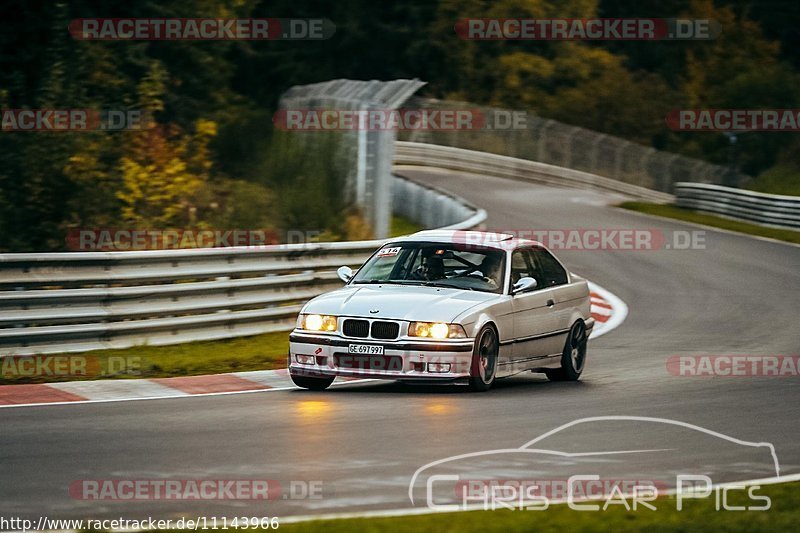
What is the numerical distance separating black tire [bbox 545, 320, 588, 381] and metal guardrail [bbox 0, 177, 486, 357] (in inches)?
145

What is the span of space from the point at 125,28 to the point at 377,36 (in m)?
34.7

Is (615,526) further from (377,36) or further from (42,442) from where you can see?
(377,36)

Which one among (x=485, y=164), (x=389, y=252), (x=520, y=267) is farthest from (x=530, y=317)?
(x=485, y=164)

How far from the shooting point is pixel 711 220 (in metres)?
36.2

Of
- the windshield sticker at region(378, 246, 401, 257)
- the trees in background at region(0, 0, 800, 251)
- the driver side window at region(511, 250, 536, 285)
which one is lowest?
the driver side window at region(511, 250, 536, 285)

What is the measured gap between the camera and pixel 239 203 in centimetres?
2088

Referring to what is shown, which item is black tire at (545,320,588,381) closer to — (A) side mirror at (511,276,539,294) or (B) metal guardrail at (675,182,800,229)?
(A) side mirror at (511,276,539,294)

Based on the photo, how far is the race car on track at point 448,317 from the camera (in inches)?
462

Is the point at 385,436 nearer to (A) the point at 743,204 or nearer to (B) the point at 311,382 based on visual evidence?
(B) the point at 311,382

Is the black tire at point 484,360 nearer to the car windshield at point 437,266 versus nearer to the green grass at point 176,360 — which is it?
the car windshield at point 437,266

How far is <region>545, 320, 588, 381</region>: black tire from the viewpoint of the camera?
13555mm

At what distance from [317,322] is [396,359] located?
2.60 feet

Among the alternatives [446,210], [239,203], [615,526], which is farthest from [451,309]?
[446,210]

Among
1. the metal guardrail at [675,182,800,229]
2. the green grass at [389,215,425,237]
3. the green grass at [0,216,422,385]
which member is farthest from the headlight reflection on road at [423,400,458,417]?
the metal guardrail at [675,182,800,229]
